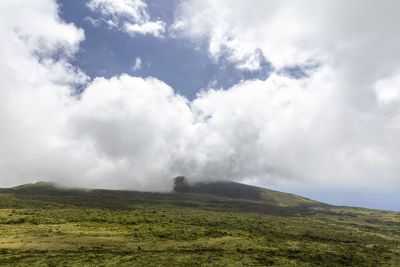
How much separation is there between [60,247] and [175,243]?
885 inches

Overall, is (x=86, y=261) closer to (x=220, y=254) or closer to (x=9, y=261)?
(x=9, y=261)

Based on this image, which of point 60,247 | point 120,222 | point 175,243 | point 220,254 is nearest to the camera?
point 60,247

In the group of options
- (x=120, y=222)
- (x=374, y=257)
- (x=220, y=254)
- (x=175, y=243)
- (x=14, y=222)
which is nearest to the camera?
(x=220, y=254)

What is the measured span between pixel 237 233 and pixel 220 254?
66.3 feet

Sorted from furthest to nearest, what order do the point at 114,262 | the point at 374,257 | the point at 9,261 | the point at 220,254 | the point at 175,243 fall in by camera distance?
the point at 374,257
the point at 175,243
the point at 220,254
the point at 114,262
the point at 9,261

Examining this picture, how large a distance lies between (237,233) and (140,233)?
27.3 meters

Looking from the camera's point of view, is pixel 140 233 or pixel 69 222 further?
pixel 69 222

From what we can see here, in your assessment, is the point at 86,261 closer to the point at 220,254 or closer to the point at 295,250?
the point at 220,254

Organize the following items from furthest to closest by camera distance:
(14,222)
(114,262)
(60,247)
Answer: (14,222) < (60,247) < (114,262)

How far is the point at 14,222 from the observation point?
195 feet

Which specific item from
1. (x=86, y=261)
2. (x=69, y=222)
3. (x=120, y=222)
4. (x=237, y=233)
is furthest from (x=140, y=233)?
(x=237, y=233)

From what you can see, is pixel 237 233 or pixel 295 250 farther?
pixel 237 233

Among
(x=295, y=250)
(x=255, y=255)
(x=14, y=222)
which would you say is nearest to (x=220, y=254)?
(x=255, y=255)

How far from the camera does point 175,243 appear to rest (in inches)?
1939
